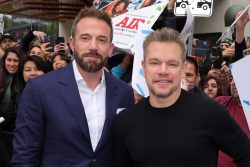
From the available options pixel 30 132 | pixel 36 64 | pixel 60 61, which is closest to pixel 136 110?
pixel 30 132

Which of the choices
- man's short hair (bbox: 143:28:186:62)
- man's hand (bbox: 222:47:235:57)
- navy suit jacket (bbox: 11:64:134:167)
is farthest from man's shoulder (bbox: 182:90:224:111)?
man's hand (bbox: 222:47:235:57)

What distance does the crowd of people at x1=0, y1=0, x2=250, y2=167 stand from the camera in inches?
80.1

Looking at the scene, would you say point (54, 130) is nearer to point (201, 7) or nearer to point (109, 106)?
point (109, 106)

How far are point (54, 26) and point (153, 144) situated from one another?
2208 cm

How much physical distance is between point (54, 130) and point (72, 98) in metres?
0.20

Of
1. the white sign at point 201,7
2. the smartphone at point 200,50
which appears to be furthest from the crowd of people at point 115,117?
the smartphone at point 200,50

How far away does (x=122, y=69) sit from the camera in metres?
4.45

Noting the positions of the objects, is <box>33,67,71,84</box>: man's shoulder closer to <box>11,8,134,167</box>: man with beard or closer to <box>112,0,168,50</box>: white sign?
<box>11,8,134,167</box>: man with beard

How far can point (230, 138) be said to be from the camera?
2025mm

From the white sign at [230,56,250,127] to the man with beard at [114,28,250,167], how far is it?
1.97 feet

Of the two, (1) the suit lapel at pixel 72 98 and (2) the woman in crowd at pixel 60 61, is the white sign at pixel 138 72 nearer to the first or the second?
(1) the suit lapel at pixel 72 98

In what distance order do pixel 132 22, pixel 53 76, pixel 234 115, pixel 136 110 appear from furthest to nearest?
pixel 132 22
pixel 234 115
pixel 53 76
pixel 136 110

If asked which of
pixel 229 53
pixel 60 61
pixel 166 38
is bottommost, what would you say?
pixel 60 61

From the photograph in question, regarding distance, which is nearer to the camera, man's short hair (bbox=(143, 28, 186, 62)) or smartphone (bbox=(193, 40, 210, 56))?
man's short hair (bbox=(143, 28, 186, 62))
